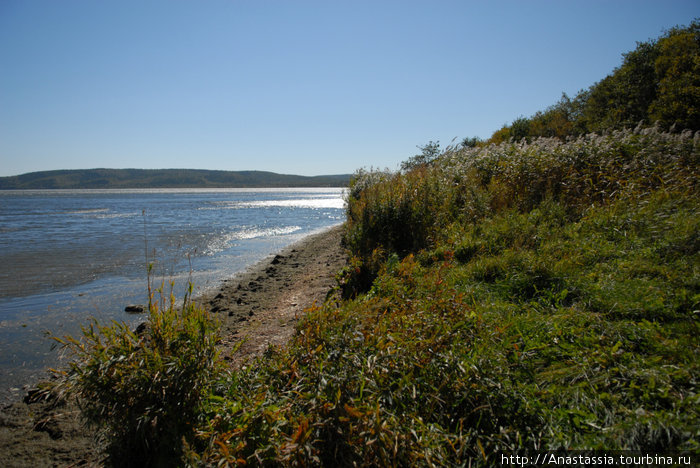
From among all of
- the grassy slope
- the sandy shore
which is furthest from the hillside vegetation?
the sandy shore

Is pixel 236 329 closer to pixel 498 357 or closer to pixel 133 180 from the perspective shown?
pixel 498 357

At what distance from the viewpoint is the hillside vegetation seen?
6.78 ft

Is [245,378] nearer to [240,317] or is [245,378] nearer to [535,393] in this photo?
[535,393]

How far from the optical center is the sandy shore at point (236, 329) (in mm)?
2916

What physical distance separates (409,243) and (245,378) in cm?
520

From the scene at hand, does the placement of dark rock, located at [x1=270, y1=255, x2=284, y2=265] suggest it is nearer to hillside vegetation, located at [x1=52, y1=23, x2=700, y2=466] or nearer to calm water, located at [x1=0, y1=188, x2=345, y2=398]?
calm water, located at [x1=0, y1=188, x2=345, y2=398]

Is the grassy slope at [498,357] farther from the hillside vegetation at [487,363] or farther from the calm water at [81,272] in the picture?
the calm water at [81,272]

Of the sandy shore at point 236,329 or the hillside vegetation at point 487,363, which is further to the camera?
the sandy shore at point 236,329

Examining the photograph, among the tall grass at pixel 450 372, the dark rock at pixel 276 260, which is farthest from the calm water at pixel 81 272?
the tall grass at pixel 450 372

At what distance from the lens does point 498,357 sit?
2.79 metres

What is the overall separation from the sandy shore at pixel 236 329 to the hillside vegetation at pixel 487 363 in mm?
850

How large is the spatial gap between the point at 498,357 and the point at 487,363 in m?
0.23

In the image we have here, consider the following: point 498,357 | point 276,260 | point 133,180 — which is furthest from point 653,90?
point 133,180

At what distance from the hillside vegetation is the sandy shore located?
850 mm
